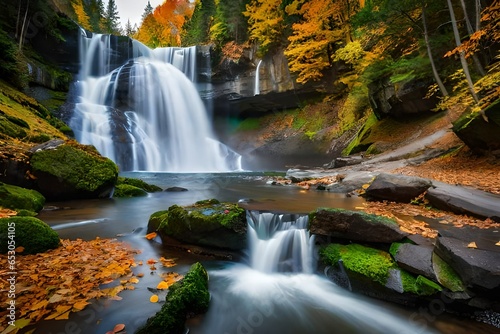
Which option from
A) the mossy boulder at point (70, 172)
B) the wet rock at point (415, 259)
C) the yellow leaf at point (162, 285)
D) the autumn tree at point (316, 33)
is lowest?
the yellow leaf at point (162, 285)

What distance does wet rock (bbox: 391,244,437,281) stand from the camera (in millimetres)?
3197

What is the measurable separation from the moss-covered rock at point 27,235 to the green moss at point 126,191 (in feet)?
15.7

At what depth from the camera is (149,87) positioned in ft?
75.6

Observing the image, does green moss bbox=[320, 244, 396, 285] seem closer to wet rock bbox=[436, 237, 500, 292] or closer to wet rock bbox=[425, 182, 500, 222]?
wet rock bbox=[436, 237, 500, 292]

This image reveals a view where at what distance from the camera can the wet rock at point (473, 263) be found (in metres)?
2.75

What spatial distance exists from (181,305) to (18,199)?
A: 17.3ft

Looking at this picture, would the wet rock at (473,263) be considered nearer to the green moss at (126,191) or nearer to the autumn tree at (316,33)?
the green moss at (126,191)

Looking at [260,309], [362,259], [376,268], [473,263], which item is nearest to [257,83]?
[362,259]

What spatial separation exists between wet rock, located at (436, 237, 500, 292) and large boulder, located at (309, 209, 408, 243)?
1.99ft

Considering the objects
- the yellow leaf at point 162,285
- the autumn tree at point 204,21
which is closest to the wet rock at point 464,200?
the yellow leaf at point 162,285

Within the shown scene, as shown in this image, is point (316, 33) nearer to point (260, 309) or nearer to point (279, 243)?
point (279, 243)

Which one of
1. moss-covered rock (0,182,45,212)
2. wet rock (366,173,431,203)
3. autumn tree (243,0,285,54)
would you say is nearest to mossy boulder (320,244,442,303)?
wet rock (366,173,431,203)

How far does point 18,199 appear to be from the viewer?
18.8ft

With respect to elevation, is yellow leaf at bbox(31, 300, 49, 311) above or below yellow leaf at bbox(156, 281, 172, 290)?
above
